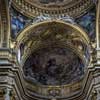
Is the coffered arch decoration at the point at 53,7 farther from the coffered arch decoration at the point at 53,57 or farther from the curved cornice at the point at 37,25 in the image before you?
the coffered arch decoration at the point at 53,57

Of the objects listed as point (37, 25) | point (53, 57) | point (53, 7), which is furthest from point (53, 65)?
point (53, 7)

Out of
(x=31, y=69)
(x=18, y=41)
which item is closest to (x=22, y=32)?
(x=18, y=41)

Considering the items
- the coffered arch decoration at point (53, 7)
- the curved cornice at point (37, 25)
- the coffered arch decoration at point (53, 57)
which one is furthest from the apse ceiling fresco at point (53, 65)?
the coffered arch decoration at point (53, 7)

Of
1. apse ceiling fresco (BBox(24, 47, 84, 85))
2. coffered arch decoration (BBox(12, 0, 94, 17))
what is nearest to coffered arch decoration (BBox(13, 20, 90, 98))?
apse ceiling fresco (BBox(24, 47, 84, 85))

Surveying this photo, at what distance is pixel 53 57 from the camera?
22.6 meters

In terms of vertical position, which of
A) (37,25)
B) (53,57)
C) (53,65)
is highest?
(37,25)

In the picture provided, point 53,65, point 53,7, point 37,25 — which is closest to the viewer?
point 37,25

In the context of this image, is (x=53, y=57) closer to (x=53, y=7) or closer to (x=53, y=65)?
(x=53, y=65)

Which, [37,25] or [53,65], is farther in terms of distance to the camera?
[53,65]

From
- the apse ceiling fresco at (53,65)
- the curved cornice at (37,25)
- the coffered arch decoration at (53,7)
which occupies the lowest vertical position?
the apse ceiling fresco at (53,65)

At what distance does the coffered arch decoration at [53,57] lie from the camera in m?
21.3

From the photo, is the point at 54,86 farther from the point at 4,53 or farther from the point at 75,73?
the point at 4,53

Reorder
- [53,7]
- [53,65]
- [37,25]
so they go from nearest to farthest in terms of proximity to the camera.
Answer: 1. [37,25]
2. [53,7]
3. [53,65]

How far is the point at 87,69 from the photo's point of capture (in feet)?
65.6
